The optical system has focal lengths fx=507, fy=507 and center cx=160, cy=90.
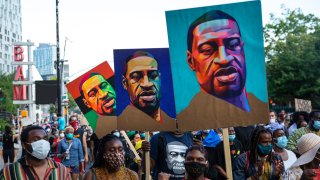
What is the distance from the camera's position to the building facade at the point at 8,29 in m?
110

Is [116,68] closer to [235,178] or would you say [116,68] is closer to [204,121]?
[204,121]

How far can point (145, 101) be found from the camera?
7.18m

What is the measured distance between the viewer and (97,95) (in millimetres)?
9742

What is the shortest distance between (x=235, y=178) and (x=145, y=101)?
2419 mm

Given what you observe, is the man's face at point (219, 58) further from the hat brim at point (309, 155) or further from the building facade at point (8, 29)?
the building facade at point (8, 29)

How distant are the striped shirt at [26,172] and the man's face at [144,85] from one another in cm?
284

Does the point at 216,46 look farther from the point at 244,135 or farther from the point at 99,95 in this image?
the point at 99,95

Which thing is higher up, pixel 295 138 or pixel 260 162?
pixel 295 138

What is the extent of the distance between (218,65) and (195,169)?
153cm

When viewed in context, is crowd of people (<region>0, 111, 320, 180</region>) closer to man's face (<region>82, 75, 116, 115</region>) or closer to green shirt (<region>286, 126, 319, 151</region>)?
green shirt (<region>286, 126, 319, 151</region>)

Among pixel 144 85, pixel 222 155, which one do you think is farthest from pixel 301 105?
pixel 222 155

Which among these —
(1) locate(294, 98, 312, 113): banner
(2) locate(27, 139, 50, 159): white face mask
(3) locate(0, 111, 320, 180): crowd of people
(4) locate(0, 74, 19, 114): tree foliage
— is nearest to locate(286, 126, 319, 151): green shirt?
(3) locate(0, 111, 320, 180): crowd of people

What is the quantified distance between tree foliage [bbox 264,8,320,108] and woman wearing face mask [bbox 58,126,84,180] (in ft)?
99.6

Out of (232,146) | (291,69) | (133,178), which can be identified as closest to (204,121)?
(133,178)
